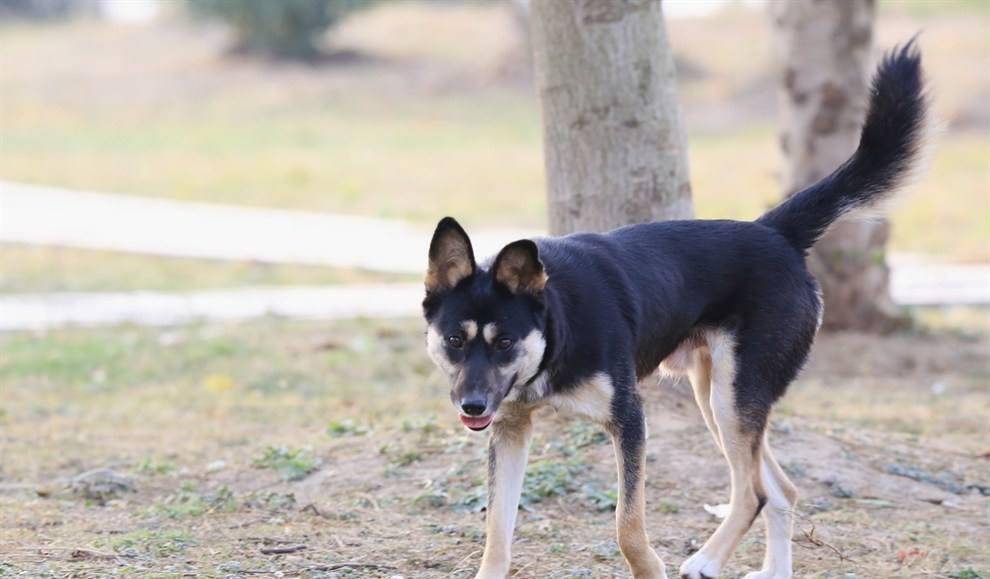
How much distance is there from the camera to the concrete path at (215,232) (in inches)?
645

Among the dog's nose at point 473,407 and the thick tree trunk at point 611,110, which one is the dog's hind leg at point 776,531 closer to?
the dog's nose at point 473,407

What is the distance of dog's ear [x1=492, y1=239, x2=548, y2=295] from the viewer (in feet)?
15.8

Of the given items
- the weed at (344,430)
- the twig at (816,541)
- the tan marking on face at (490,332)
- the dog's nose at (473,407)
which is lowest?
the twig at (816,541)

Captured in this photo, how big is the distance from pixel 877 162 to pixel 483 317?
1.94m

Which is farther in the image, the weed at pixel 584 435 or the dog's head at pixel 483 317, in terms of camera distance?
the weed at pixel 584 435

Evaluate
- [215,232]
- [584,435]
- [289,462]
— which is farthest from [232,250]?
[584,435]

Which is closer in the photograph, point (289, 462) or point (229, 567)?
point (229, 567)

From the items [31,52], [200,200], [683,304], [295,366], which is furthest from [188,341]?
[31,52]

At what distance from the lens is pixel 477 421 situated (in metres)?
4.69

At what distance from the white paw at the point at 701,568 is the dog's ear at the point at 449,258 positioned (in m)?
1.46

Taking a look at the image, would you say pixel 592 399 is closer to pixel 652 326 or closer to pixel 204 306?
pixel 652 326

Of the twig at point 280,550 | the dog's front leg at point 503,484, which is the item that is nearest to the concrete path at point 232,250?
the twig at point 280,550

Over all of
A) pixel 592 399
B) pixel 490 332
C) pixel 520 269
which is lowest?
pixel 592 399

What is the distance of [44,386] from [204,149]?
15.4m
